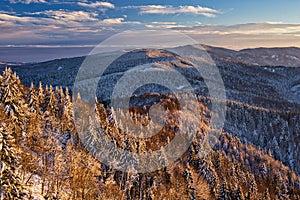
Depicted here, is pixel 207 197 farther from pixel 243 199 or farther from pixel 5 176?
pixel 5 176

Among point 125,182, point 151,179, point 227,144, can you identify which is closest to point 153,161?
point 151,179

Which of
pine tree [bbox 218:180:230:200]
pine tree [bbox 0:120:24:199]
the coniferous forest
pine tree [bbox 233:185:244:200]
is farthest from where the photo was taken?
pine tree [bbox 233:185:244:200]

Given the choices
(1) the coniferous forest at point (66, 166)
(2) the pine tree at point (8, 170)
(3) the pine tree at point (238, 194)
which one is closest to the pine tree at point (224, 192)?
(1) the coniferous forest at point (66, 166)

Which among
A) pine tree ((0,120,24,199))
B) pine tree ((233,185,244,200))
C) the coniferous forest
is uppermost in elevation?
pine tree ((0,120,24,199))

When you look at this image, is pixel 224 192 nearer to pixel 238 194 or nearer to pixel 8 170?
pixel 238 194

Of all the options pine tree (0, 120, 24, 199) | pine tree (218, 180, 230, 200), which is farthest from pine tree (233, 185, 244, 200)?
pine tree (0, 120, 24, 199)

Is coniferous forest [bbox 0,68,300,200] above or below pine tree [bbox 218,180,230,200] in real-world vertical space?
above

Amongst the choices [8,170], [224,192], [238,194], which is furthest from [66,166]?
[238,194]

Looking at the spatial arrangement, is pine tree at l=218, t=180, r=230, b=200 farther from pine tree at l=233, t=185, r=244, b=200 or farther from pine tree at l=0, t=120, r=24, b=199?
pine tree at l=0, t=120, r=24, b=199
